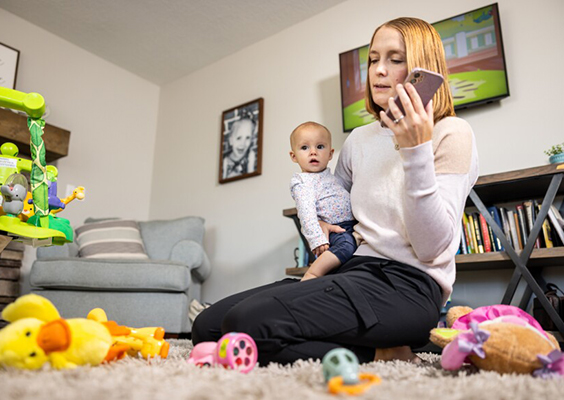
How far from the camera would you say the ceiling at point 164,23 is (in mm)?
3092

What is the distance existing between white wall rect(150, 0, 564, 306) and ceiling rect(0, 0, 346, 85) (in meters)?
0.12

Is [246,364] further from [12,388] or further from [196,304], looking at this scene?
[196,304]

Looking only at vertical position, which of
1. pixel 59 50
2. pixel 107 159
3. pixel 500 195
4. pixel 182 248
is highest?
pixel 59 50

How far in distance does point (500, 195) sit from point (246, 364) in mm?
1718

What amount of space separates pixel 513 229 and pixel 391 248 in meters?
1.16

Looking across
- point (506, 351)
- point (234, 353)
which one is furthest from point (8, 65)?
point (506, 351)

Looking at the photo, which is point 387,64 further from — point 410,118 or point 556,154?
point 556,154

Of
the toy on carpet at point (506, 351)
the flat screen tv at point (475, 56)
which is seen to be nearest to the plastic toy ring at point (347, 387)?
the toy on carpet at point (506, 351)

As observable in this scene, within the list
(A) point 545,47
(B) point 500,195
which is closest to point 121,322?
(B) point 500,195

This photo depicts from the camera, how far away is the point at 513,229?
1952mm

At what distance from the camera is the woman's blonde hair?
1.13 m

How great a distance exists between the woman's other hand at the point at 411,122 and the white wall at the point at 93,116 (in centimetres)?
298

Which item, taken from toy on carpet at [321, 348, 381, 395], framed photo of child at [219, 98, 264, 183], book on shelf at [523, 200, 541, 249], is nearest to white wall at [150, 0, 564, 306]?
framed photo of child at [219, 98, 264, 183]

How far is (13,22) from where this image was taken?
3.21m
